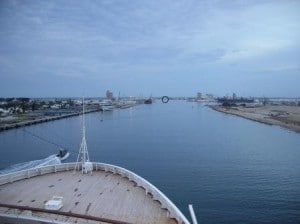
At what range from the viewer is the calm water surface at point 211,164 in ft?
72.8

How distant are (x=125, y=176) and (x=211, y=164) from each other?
66.1ft

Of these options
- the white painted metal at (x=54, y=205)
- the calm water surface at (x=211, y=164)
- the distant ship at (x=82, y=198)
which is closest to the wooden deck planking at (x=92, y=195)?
the distant ship at (x=82, y=198)

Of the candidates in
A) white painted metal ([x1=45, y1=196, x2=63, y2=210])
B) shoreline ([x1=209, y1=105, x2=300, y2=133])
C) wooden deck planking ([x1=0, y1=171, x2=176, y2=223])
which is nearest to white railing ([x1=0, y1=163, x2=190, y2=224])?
wooden deck planking ([x1=0, y1=171, x2=176, y2=223])

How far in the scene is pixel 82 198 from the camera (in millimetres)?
13383

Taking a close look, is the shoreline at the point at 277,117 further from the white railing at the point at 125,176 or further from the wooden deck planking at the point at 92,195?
the wooden deck planking at the point at 92,195

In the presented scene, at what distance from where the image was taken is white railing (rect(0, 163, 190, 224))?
1139 cm

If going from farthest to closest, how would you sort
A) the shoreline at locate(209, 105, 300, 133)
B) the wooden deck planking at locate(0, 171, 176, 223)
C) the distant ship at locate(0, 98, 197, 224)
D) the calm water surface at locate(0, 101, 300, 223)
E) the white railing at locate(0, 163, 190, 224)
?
the shoreline at locate(209, 105, 300, 133)
the calm water surface at locate(0, 101, 300, 223)
the wooden deck planking at locate(0, 171, 176, 223)
the white railing at locate(0, 163, 190, 224)
the distant ship at locate(0, 98, 197, 224)

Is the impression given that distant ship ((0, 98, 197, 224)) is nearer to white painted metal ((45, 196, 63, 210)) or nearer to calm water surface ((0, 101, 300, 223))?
white painted metal ((45, 196, 63, 210))

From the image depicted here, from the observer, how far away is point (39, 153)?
46.8 m

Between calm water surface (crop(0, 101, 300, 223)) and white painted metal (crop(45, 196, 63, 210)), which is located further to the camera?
calm water surface (crop(0, 101, 300, 223))

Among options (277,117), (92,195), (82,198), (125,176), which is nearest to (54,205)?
(82,198)

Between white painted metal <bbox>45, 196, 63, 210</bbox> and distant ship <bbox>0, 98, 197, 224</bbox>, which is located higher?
white painted metal <bbox>45, 196, 63, 210</bbox>

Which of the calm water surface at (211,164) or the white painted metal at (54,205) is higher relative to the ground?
the white painted metal at (54,205)

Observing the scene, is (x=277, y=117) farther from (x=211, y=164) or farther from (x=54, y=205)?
(x=54, y=205)
